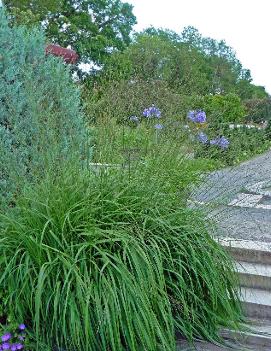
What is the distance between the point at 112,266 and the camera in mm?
2064

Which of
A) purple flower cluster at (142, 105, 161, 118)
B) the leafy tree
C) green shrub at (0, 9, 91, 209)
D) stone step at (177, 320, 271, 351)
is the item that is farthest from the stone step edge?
the leafy tree

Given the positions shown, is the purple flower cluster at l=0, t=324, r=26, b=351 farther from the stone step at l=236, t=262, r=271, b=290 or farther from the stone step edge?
the stone step at l=236, t=262, r=271, b=290

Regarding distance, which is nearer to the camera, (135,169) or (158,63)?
(135,169)

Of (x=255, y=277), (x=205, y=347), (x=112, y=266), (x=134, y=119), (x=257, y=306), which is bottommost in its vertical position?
(x=205, y=347)

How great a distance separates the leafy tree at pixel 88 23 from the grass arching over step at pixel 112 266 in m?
18.4

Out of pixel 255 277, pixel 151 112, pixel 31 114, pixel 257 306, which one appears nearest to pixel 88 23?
pixel 151 112

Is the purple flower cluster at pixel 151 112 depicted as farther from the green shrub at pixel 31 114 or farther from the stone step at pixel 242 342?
the stone step at pixel 242 342

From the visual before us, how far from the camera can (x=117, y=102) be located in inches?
124

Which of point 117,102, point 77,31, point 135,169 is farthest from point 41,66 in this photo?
point 77,31

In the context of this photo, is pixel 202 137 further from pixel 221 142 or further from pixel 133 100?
pixel 133 100

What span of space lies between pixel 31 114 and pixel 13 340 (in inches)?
49.6

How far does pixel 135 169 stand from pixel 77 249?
654 mm

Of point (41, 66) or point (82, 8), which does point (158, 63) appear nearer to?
point (41, 66)

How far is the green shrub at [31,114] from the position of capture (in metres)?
2.52
